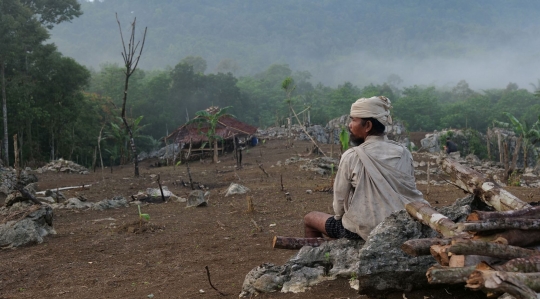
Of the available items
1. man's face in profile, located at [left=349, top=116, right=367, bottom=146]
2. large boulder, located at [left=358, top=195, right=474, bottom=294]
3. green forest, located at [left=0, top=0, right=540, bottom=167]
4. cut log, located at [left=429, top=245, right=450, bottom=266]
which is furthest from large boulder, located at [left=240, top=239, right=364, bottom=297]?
green forest, located at [left=0, top=0, right=540, bottom=167]

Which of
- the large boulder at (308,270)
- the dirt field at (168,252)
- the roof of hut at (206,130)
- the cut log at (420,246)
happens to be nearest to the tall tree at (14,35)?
the roof of hut at (206,130)

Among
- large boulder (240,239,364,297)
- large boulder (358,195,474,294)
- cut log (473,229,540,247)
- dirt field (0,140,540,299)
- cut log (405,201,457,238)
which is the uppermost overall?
cut log (405,201,457,238)

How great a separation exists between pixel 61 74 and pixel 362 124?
76.4ft

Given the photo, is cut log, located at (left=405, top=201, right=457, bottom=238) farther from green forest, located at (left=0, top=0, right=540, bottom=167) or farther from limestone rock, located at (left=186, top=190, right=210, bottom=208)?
green forest, located at (left=0, top=0, right=540, bottom=167)

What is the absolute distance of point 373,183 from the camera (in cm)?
354

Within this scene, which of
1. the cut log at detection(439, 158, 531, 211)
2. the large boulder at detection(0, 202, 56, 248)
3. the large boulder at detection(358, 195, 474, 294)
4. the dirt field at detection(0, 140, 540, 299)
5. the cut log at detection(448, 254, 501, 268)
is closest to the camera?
the cut log at detection(448, 254, 501, 268)

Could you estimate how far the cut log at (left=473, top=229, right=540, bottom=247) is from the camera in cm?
254

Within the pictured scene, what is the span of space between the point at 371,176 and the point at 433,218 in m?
0.69

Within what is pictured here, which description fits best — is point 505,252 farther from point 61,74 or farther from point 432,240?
point 61,74

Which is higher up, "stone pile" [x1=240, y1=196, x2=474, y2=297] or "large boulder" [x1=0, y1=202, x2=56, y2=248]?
"stone pile" [x1=240, y1=196, x2=474, y2=297]

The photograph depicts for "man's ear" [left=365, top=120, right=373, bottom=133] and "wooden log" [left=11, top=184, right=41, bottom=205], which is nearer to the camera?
"man's ear" [left=365, top=120, right=373, bottom=133]

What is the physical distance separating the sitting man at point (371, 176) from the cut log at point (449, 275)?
121cm

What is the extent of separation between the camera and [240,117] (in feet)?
170

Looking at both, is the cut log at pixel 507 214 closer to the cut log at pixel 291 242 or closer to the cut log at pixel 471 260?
the cut log at pixel 471 260
